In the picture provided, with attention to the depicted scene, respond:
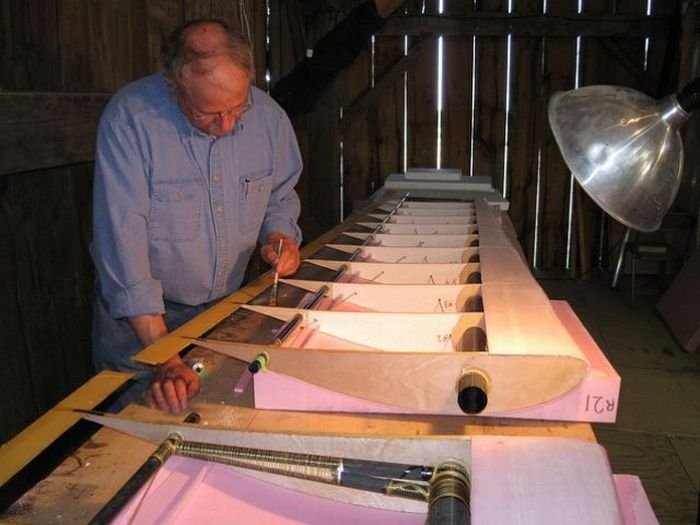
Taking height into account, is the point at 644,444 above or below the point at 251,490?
below

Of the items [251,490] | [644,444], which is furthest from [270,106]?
[644,444]

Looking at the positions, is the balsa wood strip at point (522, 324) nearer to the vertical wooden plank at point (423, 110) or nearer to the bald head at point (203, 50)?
the bald head at point (203, 50)

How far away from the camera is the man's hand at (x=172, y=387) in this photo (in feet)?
4.75

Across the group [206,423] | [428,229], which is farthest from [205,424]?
[428,229]

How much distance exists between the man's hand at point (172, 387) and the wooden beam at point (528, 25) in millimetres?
5935

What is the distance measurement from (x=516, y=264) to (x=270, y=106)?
3.63 feet

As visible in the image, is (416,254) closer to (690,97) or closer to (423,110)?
(690,97)

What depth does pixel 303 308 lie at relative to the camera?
1.92 meters

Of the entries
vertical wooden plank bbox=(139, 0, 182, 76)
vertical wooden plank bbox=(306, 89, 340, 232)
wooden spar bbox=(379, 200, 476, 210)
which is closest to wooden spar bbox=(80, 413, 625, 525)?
vertical wooden plank bbox=(139, 0, 182, 76)

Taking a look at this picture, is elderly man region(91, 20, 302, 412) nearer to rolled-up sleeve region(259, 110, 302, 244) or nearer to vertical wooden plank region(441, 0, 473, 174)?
rolled-up sleeve region(259, 110, 302, 244)

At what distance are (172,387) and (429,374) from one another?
58cm

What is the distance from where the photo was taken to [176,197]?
7.11 feet

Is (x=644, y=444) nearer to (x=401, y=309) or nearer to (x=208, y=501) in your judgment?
(x=401, y=309)

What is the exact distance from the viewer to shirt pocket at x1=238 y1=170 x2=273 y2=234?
2396 mm
